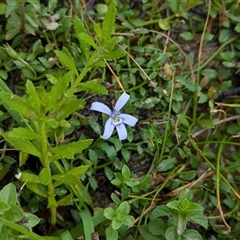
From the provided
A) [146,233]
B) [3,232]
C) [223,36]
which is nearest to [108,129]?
[146,233]

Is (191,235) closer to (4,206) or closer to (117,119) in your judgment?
(117,119)

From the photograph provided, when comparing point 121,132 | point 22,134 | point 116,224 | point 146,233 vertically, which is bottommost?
point 146,233

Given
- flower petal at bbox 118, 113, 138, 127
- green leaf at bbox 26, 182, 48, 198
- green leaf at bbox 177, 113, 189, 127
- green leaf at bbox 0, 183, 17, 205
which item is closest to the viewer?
green leaf at bbox 0, 183, 17, 205

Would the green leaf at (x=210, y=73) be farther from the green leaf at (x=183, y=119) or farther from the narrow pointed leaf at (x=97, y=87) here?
the narrow pointed leaf at (x=97, y=87)

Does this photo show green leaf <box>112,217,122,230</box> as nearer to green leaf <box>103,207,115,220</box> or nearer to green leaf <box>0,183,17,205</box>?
green leaf <box>103,207,115,220</box>

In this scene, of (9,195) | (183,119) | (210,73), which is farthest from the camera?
(210,73)

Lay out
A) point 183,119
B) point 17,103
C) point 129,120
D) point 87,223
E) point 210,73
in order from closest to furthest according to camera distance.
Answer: point 17,103 < point 87,223 < point 129,120 < point 183,119 < point 210,73

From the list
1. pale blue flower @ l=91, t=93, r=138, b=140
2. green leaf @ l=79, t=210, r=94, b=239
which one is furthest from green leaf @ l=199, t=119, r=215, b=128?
green leaf @ l=79, t=210, r=94, b=239
